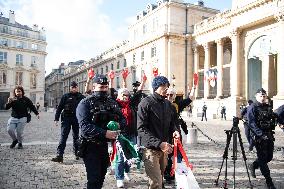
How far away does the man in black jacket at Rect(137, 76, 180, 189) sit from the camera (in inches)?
160

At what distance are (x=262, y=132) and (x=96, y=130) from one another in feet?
11.2

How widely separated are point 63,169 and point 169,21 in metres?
34.2

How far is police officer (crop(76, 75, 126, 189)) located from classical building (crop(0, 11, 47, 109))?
5729 cm

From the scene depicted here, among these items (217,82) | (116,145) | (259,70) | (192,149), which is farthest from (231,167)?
(217,82)

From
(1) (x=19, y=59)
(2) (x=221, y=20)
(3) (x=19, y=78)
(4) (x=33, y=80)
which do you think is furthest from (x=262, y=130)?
(4) (x=33, y=80)

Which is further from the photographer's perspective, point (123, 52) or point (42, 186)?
point (123, 52)

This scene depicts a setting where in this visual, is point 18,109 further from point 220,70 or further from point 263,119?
point 220,70

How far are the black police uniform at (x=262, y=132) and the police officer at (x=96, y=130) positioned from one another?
296 cm

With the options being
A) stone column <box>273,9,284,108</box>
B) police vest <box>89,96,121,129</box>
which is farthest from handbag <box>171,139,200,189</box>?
stone column <box>273,9,284,108</box>

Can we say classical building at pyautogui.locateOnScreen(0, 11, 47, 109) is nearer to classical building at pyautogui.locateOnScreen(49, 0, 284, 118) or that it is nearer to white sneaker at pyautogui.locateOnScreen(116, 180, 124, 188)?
classical building at pyautogui.locateOnScreen(49, 0, 284, 118)

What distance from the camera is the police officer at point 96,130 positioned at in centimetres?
392

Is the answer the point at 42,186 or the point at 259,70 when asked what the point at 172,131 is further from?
the point at 259,70

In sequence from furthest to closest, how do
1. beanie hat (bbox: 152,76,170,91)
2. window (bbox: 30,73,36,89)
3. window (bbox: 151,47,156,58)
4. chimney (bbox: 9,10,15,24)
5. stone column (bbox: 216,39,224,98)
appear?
chimney (bbox: 9,10,15,24) < window (bbox: 30,73,36,89) < window (bbox: 151,47,156,58) < stone column (bbox: 216,39,224,98) < beanie hat (bbox: 152,76,170,91)

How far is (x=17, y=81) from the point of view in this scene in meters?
59.6
